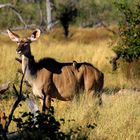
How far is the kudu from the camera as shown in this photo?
11.0 metres

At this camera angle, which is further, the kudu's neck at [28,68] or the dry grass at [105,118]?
the kudu's neck at [28,68]

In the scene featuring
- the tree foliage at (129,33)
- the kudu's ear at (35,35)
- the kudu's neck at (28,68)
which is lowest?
the tree foliage at (129,33)

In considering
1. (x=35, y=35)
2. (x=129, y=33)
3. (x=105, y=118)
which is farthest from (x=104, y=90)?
(x=105, y=118)

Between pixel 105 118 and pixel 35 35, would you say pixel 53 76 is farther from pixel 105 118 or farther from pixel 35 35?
pixel 105 118

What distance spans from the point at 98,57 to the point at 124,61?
2.73 m

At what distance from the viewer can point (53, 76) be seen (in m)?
11.3

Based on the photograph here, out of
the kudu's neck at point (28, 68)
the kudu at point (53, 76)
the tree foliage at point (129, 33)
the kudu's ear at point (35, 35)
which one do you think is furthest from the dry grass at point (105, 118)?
the tree foliage at point (129, 33)

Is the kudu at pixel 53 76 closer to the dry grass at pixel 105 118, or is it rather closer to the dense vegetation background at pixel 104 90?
the dense vegetation background at pixel 104 90

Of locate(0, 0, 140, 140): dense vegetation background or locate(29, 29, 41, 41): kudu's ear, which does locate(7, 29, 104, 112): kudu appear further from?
locate(0, 0, 140, 140): dense vegetation background

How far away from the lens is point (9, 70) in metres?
17.5

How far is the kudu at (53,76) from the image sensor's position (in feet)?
36.1

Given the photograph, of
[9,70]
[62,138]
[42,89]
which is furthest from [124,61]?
[62,138]

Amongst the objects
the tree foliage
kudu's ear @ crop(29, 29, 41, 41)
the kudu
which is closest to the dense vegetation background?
the tree foliage

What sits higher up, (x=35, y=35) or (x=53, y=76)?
(x=35, y=35)
